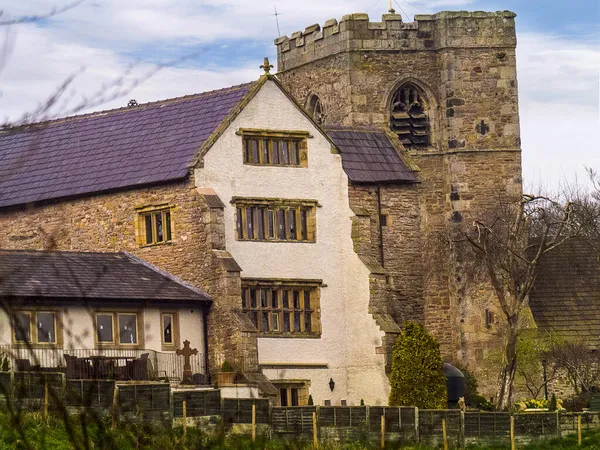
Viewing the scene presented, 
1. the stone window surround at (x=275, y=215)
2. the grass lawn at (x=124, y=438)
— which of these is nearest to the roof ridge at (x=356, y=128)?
the stone window surround at (x=275, y=215)

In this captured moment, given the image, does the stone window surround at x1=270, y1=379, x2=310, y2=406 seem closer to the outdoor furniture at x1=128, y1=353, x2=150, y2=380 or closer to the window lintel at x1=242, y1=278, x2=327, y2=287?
the window lintel at x1=242, y1=278, x2=327, y2=287

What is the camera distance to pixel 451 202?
61750mm

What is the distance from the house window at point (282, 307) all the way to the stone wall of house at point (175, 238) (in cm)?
155

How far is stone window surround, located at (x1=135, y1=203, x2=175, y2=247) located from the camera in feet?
166

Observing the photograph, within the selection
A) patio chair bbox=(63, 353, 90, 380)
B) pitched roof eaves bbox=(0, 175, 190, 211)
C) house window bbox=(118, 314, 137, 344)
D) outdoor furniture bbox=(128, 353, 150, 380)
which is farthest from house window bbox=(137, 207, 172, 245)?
patio chair bbox=(63, 353, 90, 380)

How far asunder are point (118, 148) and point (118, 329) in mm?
8617

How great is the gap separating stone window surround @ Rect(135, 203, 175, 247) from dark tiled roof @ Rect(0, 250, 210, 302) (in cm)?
68

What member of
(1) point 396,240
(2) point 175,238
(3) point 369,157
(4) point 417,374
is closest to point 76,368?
(2) point 175,238

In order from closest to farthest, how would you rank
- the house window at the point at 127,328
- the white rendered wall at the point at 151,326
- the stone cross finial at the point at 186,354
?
the white rendered wall at the point at 151,326
the house window at the point at 127,328
the stone cross finial at the point at 186,354

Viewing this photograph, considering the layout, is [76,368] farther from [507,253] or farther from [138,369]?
[507,253]

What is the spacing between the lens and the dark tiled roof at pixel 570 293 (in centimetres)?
6212

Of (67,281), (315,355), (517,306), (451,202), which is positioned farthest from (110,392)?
(451,202)

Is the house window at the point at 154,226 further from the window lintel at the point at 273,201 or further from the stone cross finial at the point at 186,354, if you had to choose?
the stone cross finial at the point at 186,354

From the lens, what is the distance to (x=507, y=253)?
184 ft
